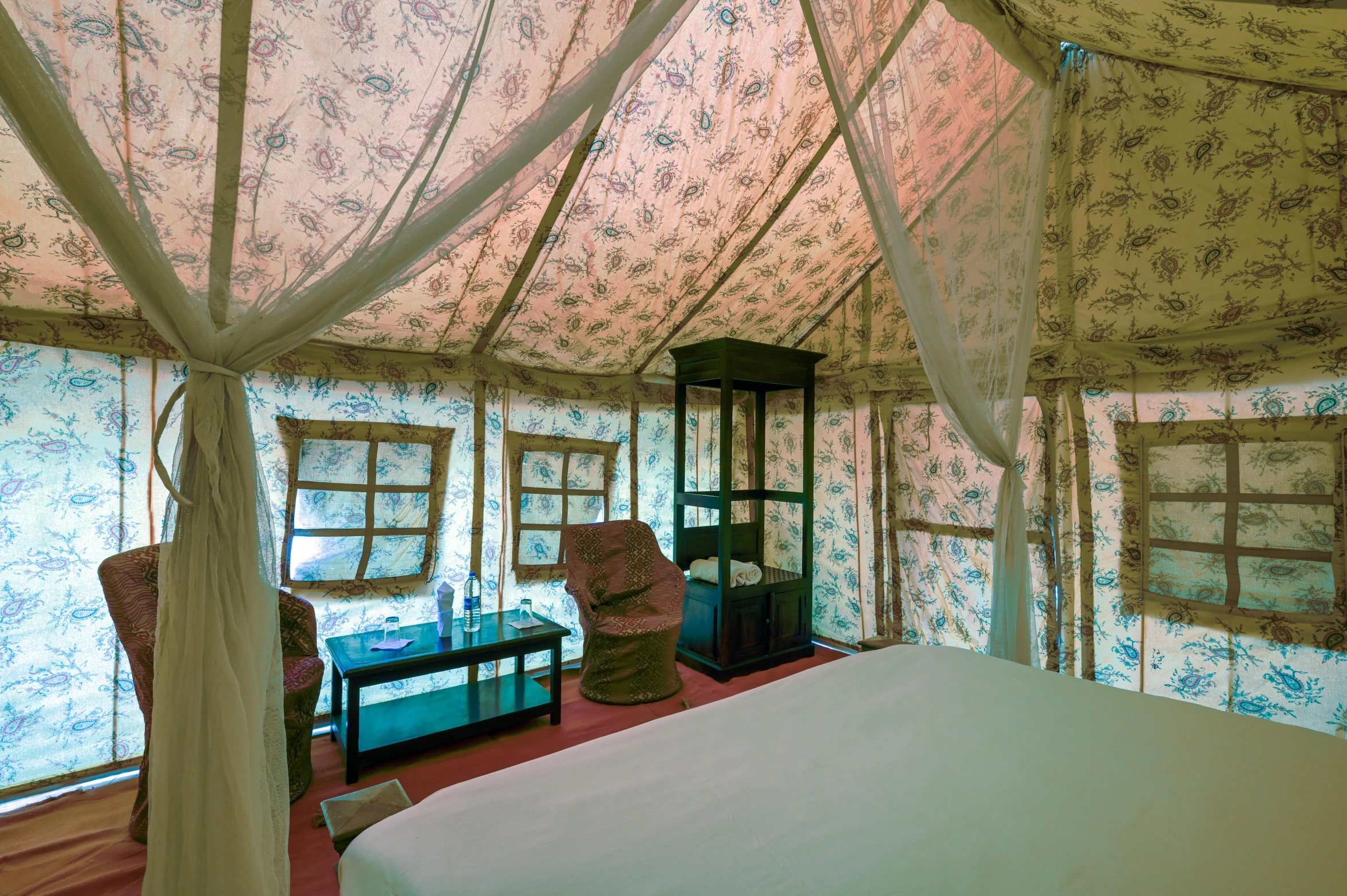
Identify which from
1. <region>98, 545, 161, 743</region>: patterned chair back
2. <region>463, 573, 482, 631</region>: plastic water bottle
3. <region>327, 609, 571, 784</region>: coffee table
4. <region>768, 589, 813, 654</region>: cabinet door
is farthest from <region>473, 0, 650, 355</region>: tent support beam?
<region>768, 589, 813, 654</region>: cabinet door

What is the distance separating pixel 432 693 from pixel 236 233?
8.95 feet

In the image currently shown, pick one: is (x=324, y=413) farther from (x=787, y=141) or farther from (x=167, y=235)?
(x=787, y=141)

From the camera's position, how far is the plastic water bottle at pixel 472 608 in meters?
3.20

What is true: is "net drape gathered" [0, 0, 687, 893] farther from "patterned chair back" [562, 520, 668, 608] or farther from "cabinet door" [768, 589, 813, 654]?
"cabinet door" [768, 589, 813, 654]

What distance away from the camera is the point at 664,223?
3.18 meters

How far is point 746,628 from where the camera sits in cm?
402

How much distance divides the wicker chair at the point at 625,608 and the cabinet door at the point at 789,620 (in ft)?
2.48

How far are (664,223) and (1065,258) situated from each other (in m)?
2.16

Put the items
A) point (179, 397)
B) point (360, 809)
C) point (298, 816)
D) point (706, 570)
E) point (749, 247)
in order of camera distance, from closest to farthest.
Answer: point (179, 397) < point (360, 809) < point (298, 816) < point (749, 247) < point (706, 570)

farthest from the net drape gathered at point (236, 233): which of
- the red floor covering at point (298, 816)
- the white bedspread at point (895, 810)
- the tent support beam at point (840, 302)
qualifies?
the tent support beam at point (840, 302)

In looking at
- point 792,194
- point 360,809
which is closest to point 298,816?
point 360,809

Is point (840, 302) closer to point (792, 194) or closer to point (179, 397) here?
point (792, 194)

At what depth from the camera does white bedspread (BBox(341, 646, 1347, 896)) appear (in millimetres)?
1120

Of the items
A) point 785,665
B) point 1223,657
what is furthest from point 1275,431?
point 785,665
